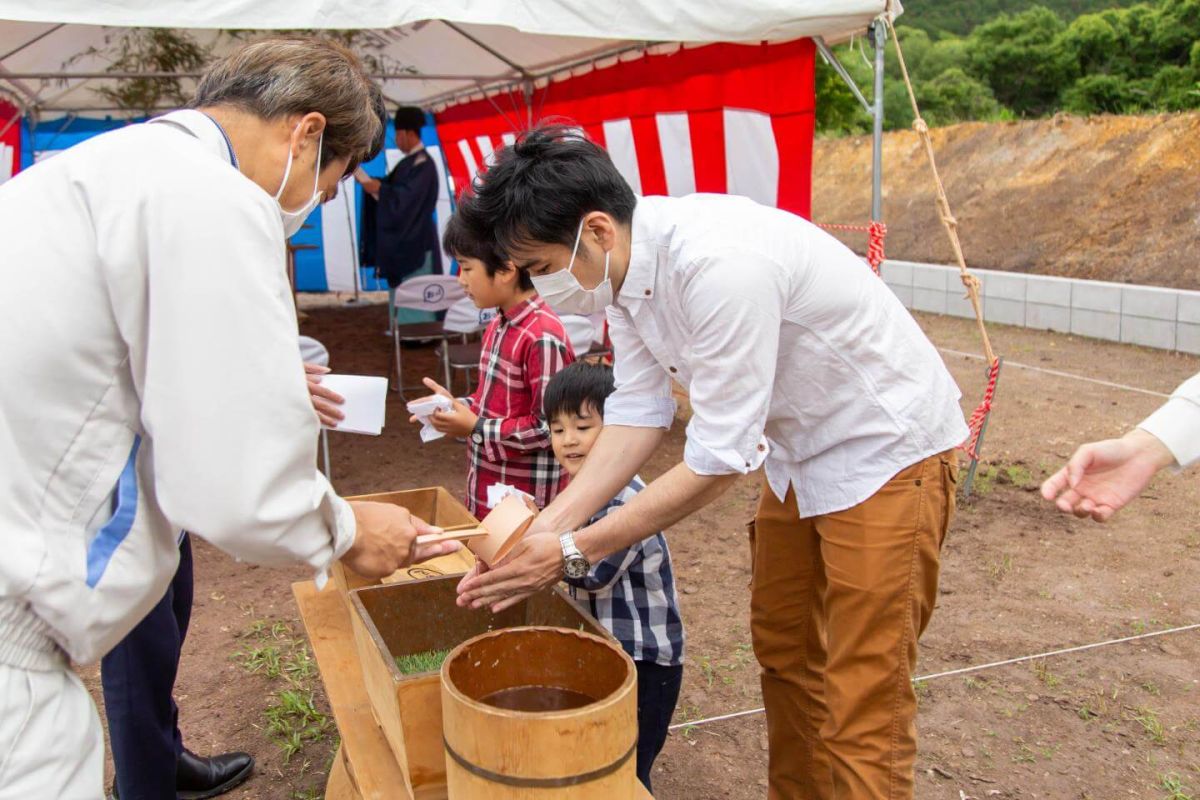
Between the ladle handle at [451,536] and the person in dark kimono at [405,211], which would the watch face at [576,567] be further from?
the person in dark kimono at [405,211]

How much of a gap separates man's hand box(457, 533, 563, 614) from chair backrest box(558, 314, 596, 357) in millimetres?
3553

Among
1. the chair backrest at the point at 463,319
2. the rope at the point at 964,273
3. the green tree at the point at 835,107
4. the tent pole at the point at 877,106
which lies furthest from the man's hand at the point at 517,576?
the green tree at the point at 835,107

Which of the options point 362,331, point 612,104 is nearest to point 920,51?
point 362,331

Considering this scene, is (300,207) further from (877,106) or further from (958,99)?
(958,99)

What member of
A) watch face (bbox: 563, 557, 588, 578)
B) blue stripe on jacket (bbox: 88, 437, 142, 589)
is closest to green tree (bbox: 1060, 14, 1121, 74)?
watch face (bbox: 563, 557, 588, 578)

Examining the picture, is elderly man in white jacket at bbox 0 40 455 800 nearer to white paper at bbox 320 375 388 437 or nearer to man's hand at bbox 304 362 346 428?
man's hand at bbox 304 362 346 428

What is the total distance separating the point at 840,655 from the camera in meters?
1.85

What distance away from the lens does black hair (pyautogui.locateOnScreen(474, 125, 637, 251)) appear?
5.60ft

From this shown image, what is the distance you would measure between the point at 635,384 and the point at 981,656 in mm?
1797

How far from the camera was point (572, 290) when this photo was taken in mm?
1812

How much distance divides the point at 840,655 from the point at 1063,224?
1010cm

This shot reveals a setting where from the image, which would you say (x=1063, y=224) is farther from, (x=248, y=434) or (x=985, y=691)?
(x=248, y=434)

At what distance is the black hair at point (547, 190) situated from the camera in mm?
1706

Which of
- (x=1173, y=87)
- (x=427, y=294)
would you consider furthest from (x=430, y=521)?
(x=1173, y=87)
